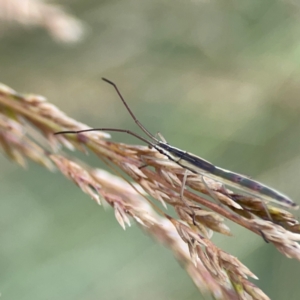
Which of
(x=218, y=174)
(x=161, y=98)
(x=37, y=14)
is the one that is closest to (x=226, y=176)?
(x=218, y=174)

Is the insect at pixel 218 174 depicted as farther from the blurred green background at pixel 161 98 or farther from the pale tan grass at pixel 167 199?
the blurred green background at pixel 161 98

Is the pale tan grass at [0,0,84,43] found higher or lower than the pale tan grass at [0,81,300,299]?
higher

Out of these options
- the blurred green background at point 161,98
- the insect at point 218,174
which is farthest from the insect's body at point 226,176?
the blurred green background at point 161,98

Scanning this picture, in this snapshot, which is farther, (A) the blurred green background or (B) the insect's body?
(A) the blurred green background

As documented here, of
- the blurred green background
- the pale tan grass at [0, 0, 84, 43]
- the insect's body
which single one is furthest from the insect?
the blurred green background

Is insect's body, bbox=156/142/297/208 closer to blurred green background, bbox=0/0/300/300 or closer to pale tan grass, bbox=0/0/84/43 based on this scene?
pale tan grass, bbox=0/0/84/43

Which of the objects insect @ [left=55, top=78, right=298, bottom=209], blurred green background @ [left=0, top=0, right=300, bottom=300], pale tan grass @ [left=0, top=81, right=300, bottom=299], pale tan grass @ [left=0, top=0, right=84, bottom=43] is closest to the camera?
pale tan grass @ [left=0, top=81, right=300, bottom=299]

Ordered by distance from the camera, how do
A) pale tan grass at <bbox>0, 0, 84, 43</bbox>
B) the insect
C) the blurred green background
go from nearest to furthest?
the insect → pale tan grass at <bbox>0, 0, 84, 43</bbox> → the blurred green background
